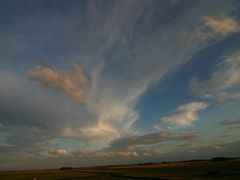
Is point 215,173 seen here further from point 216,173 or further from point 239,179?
point 239,179

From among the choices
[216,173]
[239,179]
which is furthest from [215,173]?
[239,179]

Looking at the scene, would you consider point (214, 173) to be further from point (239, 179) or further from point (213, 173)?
point (239, 179)

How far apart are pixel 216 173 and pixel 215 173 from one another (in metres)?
0.26

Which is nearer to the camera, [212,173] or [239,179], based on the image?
[239,179]

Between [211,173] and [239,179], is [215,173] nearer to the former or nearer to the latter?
[211,173]

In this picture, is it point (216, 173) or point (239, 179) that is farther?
point (216, 173)

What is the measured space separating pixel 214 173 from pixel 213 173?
371 mm

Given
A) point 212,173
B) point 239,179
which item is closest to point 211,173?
point 212,173

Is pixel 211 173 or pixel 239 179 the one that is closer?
pixel 239 179

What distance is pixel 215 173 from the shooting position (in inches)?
3191

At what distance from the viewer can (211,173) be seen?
82.2 meters

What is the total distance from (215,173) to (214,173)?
0.96 ft

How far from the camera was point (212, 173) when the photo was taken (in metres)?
81.9

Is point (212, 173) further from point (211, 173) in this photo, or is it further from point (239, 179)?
point (239, 179)
